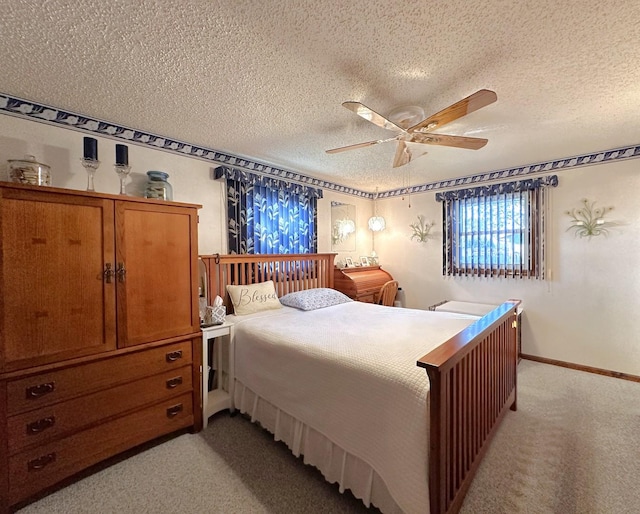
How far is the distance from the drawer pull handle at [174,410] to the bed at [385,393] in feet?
1.42

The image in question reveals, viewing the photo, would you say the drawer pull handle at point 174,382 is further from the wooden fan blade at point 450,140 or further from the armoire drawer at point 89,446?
the wooden fan blade at point 450,140

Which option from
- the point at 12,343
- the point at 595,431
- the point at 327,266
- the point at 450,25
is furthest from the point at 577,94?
the point at 12,343

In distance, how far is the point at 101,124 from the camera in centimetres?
221

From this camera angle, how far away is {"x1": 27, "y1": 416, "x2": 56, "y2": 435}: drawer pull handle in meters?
1.51

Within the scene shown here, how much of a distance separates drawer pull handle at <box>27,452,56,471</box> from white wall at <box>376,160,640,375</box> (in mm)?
4323

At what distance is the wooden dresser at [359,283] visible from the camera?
383cm

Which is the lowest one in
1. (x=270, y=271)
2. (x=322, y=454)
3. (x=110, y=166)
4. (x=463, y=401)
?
(x=322, y=454)

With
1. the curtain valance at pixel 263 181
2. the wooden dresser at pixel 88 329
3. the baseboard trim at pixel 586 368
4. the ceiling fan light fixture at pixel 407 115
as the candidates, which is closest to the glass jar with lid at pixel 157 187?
the wooden dresser at pixel 88 329

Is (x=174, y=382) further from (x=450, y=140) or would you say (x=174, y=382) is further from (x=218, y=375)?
(x=450, y=140)

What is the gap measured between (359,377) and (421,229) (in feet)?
11.0

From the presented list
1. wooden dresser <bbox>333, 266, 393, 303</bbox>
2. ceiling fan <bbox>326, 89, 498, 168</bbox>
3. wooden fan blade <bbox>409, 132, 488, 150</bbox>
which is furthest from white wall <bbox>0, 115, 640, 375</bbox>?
wooden fan blade <bbox>409, 132, 488, 150</bbox>

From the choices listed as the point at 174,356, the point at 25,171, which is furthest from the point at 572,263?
the point at 25,171

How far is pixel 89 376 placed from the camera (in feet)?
5.53

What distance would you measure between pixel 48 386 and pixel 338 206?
142 inches
